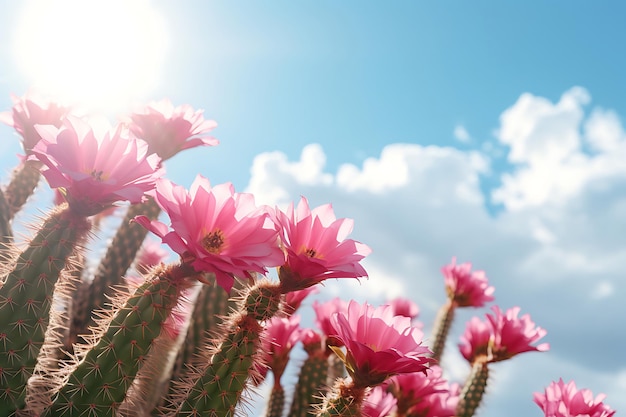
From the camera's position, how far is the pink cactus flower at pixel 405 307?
4645mm

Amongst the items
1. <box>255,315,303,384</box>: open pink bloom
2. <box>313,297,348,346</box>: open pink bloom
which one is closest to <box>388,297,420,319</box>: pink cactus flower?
<box>313,297,348,346</box>: open pink bloom

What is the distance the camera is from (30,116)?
2619 mm

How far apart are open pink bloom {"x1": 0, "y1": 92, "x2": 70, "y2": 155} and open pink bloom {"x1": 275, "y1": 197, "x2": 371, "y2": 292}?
1354mm

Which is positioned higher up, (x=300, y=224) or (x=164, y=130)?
(x=164, y=130)

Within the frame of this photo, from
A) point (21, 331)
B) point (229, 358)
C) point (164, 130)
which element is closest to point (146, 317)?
point (229, 358)

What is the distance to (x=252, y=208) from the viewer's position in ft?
5.70

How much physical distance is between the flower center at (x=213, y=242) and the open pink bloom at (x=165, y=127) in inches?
41.3

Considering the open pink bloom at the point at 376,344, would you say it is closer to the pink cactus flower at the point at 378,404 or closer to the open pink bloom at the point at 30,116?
the pink cactus flower at the point at 378,404

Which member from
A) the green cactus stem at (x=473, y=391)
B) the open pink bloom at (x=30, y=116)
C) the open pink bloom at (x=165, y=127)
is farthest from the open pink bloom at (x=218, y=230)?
the green cactus stem at (x=473, y=391)

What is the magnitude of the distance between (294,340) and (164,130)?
3.68 feet

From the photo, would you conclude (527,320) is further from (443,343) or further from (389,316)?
(389,316)

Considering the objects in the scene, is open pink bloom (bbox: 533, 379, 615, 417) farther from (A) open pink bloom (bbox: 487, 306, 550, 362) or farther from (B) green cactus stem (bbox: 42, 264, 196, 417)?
(B) green cactus stem (bbox: 42, 264, 196, 417)

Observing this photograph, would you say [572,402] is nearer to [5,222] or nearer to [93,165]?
[93,165]

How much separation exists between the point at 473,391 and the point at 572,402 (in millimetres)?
1016
